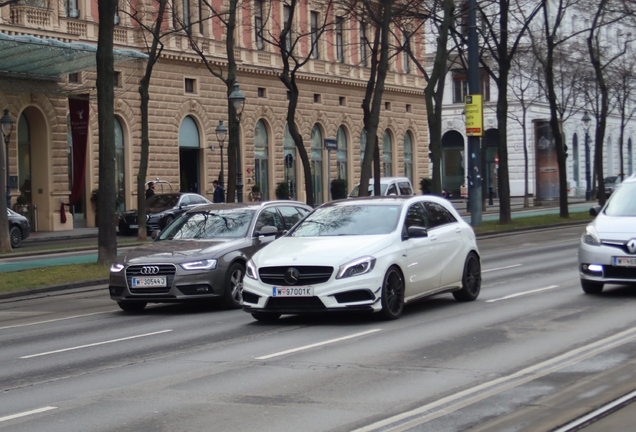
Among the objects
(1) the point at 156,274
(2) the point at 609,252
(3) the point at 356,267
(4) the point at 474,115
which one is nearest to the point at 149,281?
(1) the point at 156,274

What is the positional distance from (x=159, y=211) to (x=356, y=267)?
2937 cm

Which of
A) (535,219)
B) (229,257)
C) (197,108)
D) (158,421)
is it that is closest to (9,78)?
(197,108)

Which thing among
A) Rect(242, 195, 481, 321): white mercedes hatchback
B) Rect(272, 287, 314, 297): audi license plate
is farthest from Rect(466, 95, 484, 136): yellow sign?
Rect(272, 287, 314, 297): audi license plate

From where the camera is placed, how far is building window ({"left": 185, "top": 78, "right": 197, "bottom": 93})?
49.8m

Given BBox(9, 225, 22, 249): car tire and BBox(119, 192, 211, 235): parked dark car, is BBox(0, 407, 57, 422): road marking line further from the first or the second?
BBox(119, 192, 211, 235): parked dark car

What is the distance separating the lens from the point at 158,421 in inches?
302

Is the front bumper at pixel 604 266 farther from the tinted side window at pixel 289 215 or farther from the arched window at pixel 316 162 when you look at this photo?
the arched window at pixel 316 162

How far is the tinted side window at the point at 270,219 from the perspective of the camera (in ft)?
53.9

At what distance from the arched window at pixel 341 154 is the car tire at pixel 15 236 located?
28.7m

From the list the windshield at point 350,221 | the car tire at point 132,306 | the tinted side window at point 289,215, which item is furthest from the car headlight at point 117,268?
the tinted side window at point 289,215

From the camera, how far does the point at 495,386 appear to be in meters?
8.67

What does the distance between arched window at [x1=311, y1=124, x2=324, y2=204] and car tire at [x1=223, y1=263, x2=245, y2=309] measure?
43.4 m

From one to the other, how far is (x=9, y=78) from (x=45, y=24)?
2.94 m

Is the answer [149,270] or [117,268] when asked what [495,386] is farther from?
[117,268]
